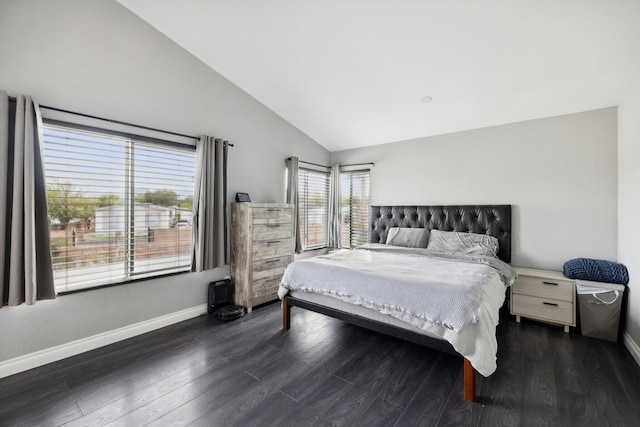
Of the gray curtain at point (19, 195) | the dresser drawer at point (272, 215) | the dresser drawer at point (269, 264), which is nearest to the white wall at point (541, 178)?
the dresser drawer at point (272, 215)

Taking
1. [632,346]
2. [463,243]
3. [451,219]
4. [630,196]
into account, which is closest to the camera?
[632,346]

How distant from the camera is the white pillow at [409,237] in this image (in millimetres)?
3725

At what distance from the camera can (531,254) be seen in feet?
10.8

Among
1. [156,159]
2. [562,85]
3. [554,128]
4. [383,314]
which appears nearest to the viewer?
[383,314]

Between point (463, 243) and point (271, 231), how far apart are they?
2445 millimetres

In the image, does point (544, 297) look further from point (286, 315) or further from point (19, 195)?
point (19, 195)

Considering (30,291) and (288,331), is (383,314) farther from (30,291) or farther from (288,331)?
(30,291)

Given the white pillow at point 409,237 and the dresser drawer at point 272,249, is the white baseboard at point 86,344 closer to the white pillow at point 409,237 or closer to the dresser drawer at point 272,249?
the dresser drawer at point 272,249

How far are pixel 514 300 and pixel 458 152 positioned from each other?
2.00 metres

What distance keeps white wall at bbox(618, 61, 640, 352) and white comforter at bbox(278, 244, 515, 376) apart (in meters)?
0.89

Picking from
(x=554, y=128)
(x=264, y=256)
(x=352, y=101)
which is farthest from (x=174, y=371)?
(x=554, y=128)

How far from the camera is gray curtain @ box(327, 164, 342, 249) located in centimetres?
482

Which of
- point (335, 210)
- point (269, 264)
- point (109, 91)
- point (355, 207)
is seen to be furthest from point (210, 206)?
point (355, 207)

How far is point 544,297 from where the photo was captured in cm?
288
